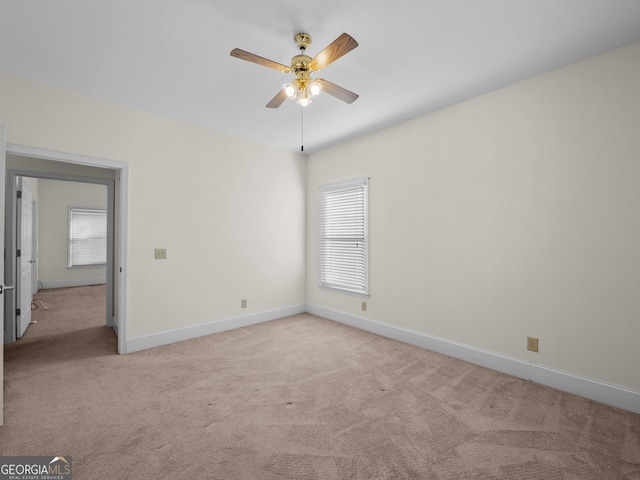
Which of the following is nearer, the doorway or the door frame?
the door frame

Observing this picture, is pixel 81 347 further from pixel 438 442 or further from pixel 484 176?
pixel 484 176

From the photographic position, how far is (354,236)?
4.29 m

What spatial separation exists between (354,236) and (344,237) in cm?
19

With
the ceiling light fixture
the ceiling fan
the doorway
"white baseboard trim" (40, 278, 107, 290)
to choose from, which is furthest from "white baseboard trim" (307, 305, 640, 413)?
"white baseboard trim" (40, 278, 107, 290)

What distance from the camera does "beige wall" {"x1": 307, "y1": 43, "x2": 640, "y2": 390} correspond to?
88.3 inches

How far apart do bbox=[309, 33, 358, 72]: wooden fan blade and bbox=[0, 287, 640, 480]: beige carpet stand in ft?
7.85

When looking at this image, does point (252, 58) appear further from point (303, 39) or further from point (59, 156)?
point (59, 156)

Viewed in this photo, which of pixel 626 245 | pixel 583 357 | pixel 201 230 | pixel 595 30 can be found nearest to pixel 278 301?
pixel 201 230

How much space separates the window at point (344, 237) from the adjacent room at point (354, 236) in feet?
0.18

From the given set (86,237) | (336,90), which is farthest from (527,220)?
(86,237)

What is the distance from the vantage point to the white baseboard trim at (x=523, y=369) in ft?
7.30

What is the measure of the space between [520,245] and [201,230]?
3575mm

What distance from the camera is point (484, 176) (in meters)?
2.96

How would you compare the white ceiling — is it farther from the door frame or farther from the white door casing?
the white door casing
